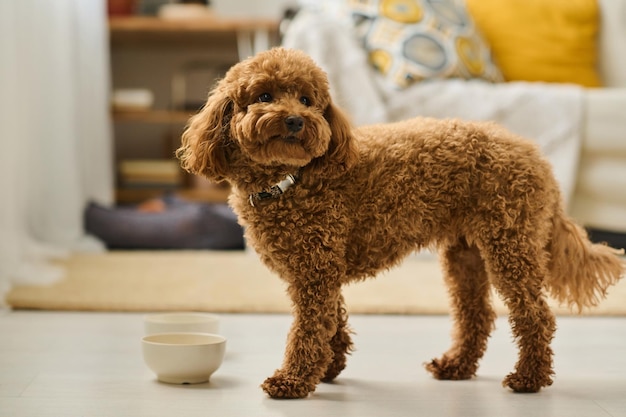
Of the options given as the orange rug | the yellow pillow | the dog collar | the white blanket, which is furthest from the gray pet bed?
the dog collar

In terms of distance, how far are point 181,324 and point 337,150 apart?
1.90ft

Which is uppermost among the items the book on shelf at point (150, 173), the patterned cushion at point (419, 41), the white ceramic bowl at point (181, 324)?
the patterned cushion at point (419, 41)

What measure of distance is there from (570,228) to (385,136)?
0.41 m

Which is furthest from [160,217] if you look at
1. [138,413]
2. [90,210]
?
[138,413]

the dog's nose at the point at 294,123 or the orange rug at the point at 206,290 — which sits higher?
the dog's nose at the point at 294,123

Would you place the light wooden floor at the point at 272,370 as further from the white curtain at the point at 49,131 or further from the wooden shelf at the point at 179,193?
the wooden shelf at the point at 179,193

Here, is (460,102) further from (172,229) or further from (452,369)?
(452,369)

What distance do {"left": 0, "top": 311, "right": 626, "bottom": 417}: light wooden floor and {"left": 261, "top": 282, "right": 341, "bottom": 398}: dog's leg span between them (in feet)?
0.09

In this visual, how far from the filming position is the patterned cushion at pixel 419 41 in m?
3.47

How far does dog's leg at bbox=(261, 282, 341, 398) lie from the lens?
59.1 inches

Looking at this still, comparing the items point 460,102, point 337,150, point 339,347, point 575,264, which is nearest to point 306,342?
point 339,347

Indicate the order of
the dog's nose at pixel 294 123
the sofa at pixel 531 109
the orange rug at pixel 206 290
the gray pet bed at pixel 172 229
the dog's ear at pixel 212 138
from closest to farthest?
the dog's nose at pixel 294 123
the dog's ear at pixel 212 138
the orange rug at pixel 206 290
the sofa at pixel 531 109
the gray pet bed at pixel 172 229

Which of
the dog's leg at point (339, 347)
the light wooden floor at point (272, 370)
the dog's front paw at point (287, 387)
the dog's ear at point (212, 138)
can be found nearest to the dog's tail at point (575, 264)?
the light wooden floor at point (272, 370)

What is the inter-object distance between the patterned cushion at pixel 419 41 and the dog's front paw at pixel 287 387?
207 centimetres
